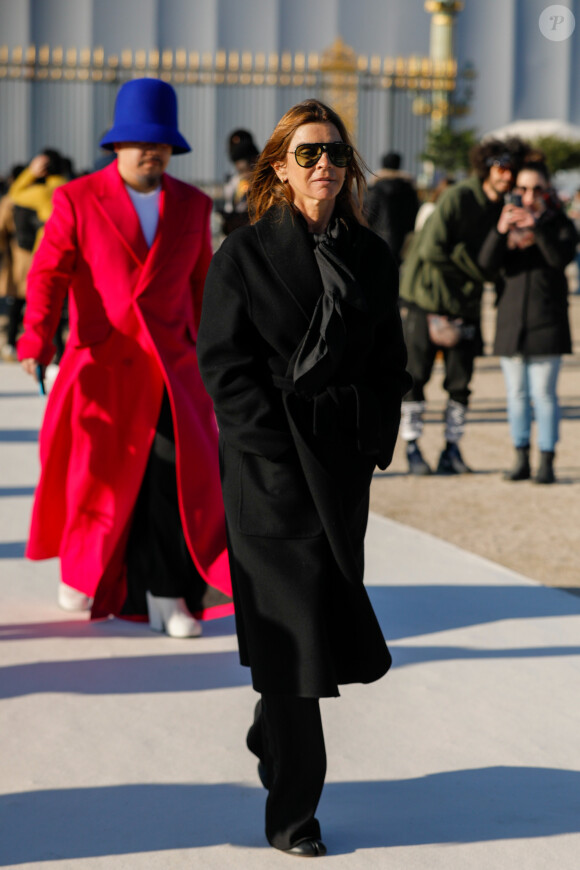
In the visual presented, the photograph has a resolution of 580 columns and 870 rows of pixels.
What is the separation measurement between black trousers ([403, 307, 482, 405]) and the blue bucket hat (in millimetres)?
3191

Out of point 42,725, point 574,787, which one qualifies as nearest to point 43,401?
point 42,725

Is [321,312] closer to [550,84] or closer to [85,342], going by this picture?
[85,342]

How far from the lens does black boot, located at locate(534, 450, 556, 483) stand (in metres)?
7.34

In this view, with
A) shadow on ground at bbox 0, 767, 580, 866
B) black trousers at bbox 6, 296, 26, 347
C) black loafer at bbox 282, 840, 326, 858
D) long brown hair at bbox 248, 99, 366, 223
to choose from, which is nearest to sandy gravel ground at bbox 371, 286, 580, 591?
shadow on ground at bbox 0, 767, 580, 866

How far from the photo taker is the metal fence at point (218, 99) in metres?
21.5

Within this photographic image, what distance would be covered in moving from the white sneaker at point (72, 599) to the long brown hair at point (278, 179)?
7.29ft

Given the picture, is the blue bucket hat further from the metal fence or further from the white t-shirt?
the metal fence

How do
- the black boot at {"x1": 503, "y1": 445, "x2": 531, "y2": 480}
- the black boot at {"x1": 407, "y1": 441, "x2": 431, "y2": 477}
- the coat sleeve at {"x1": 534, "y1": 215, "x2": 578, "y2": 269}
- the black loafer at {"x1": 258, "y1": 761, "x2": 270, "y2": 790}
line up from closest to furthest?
the black loafer at {"x1": 258, "y1": 761, "x2": 270, "y2": 790}
the coat sleeve at {"x1": 534, "y1": 215, "x2": 578, "y2": 269}
the black boot at {"x1": 503, "y1": 445, "x2": 531, "y2": 480}
the black boot at {"x1": 407, "y1": 441, "x2": 431, "y2": 477}

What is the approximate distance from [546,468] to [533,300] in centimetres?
93

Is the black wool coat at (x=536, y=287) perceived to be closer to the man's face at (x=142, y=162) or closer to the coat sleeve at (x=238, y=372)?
the man's face at (x=142, y=162)

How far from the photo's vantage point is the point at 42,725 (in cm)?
369

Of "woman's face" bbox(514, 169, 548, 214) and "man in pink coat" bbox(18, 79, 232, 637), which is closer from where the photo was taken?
"man in pink coat" bbox(18, 79, 232, 637)

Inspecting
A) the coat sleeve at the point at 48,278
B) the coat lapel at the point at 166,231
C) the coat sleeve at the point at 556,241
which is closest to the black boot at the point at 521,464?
the coat sleeve at the point at 556,241

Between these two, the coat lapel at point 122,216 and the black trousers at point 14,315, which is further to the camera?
the black trousers at point 14,315
